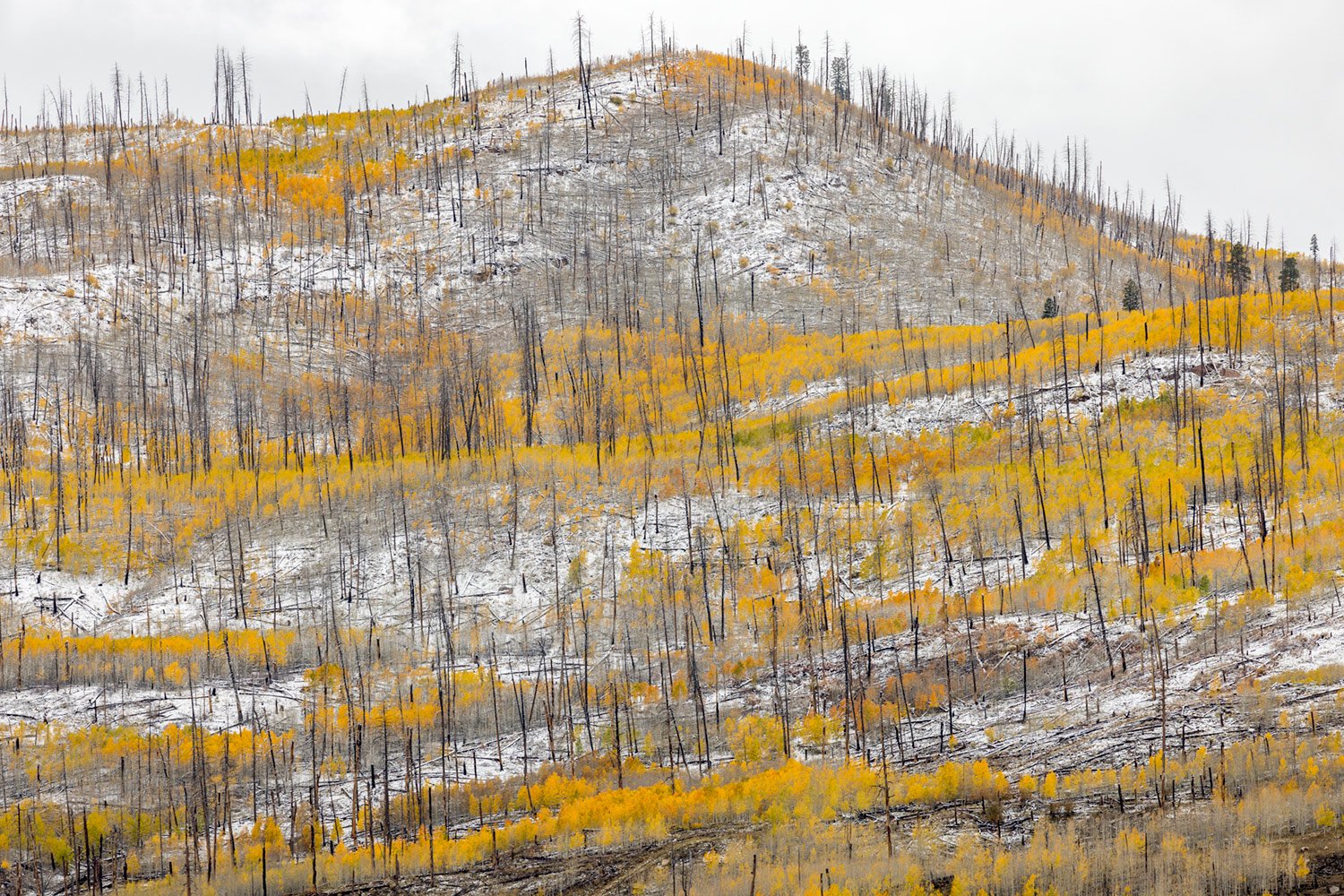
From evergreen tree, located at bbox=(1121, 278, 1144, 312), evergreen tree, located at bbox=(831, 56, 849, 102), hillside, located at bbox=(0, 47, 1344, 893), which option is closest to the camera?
hillside, located at bbox=(0, 47, 1344, 893)

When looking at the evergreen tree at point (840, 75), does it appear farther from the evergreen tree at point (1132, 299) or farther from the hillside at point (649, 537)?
the evergreen tree at point (1132, 299)

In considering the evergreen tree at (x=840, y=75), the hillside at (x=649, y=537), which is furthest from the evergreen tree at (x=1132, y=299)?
the evergreen tree at (x=840, y=75)

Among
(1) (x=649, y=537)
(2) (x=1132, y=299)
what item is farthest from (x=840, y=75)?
(1) (x=649, y=537)

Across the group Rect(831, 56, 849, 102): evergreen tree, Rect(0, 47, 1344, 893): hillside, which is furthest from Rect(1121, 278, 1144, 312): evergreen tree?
Rect(831, 56, 849, 102): evergreen tree

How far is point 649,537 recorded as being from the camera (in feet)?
91.7

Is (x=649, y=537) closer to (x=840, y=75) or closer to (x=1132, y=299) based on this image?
(x=1132, y=299)

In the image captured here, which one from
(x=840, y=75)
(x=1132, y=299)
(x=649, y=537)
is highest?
(x=840, y=75)

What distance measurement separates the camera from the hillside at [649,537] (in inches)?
610

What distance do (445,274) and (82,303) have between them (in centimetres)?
1533

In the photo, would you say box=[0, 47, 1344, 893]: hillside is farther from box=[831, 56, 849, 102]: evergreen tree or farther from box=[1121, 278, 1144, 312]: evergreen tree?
box=[831, 56, 849, 102]: evergreen tree

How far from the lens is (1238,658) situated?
667 inches

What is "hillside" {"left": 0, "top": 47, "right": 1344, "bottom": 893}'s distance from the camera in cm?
1550

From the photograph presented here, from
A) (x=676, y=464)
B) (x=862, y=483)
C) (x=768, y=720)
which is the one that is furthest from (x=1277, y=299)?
(x=768, y=720)

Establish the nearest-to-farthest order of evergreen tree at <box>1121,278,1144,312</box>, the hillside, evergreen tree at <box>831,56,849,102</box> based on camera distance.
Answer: the hillside
evergreen tree at <box>1121,278,1144,312</box>
evergreen tree at <box>831,56,849,102</box>
